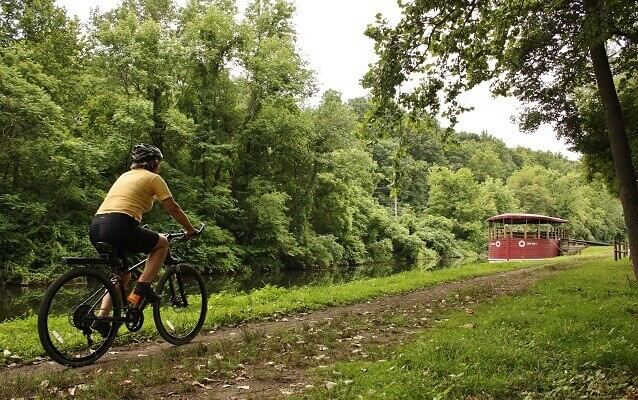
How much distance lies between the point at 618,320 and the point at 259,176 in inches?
1172

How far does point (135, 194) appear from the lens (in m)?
5.06

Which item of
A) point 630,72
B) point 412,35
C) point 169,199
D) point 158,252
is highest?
point 630,72

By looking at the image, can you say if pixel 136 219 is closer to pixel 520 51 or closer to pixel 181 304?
pixel 181 304

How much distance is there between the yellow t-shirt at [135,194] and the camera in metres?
4.99

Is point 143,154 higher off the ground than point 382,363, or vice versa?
point 143,154

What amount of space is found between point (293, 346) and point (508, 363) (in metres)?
2.34

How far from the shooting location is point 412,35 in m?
8.94

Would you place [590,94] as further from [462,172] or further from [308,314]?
[462,172]

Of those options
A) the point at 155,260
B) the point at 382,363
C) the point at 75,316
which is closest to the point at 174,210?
the point at 155,260

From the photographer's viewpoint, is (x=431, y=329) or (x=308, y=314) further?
(x=308, y=314)

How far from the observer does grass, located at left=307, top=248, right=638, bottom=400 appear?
414 centimetres

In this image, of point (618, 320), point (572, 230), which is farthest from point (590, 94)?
point (572, 230)

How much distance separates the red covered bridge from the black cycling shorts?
37.7 meters

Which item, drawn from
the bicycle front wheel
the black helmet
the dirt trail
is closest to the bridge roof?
the dirt trail
